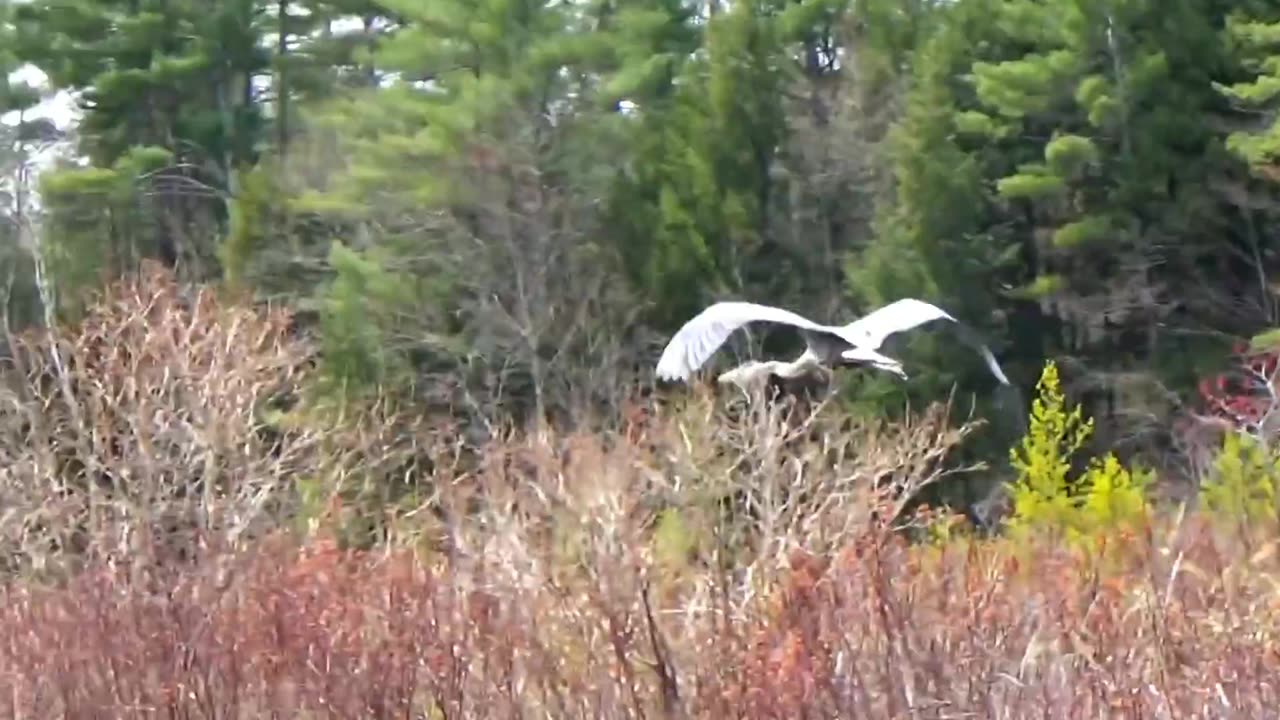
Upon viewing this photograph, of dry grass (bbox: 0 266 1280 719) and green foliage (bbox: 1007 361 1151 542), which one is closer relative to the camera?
dry grass (bbox: 0 266 1280 719)

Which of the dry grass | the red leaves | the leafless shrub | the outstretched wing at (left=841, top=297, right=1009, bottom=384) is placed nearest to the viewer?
the dry grass

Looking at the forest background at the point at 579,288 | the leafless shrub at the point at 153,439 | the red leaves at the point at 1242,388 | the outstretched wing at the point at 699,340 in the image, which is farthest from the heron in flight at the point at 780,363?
the red leaves at the point at 1242,388

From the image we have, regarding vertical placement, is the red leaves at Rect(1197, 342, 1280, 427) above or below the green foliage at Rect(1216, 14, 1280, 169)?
below

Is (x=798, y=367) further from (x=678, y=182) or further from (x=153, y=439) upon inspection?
(x=678, y=182)

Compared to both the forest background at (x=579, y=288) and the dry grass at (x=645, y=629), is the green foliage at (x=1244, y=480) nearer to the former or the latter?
the forest background at (x=579, y=288)

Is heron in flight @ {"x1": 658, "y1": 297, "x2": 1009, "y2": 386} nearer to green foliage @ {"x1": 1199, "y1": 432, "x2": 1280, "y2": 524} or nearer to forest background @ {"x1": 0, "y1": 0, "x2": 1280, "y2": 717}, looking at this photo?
forest background @ {"x1": 0, "y1": 0, "x2": 1280, "y2": 717}

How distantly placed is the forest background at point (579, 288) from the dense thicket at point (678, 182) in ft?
0.15

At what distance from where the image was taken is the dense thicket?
15.8m

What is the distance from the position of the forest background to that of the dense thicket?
0.05 metres

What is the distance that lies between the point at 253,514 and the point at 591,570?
4225mm

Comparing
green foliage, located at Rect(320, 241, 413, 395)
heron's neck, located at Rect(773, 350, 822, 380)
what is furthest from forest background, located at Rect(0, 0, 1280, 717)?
heron's neck, located at Rect(773, 350, 822, 380)

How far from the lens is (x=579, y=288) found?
58.0 feet

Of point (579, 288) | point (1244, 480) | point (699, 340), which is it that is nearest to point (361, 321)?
point (579, 288)

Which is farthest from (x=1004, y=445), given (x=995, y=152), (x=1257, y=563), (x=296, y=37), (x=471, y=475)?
(x=1257, y=563)
